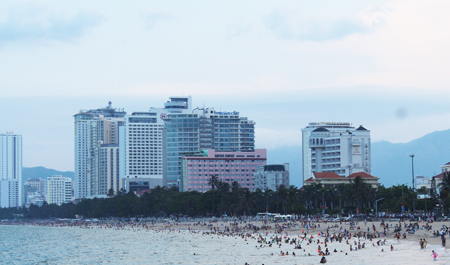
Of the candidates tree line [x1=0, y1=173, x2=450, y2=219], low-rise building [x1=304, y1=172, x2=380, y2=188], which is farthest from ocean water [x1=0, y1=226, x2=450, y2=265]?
low-rise building [x1=304, y1=172, x2=380, y2=188]

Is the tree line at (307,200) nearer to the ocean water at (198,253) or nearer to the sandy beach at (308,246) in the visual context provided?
the sandy beach at (308,246)

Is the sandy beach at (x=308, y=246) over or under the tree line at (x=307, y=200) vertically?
under

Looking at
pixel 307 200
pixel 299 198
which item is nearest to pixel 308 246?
pixel 307 200

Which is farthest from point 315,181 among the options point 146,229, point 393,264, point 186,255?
point 393,264

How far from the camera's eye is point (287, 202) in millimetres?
153375

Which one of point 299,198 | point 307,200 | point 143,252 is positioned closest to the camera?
point 143,252

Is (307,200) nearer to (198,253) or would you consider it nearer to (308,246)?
(308,246)

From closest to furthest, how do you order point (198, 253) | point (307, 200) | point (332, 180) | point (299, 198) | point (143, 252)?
point (198, 253) → point (143, 252) → point (307, 200) → point (299, 198) → point (332, 180)

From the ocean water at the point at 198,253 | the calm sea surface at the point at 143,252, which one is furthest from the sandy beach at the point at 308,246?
the calm sea surface at the point at 143,252

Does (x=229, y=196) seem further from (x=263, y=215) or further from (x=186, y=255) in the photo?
(x=186, y=255)

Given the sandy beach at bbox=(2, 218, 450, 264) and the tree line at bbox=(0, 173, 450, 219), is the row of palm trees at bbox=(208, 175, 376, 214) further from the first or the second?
the sandy beach at bbox=(2, 218, 450, 264)

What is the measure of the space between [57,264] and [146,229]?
247 feet

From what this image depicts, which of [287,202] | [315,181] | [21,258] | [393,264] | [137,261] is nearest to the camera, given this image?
[393,264]

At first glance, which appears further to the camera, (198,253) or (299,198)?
(299,198)
